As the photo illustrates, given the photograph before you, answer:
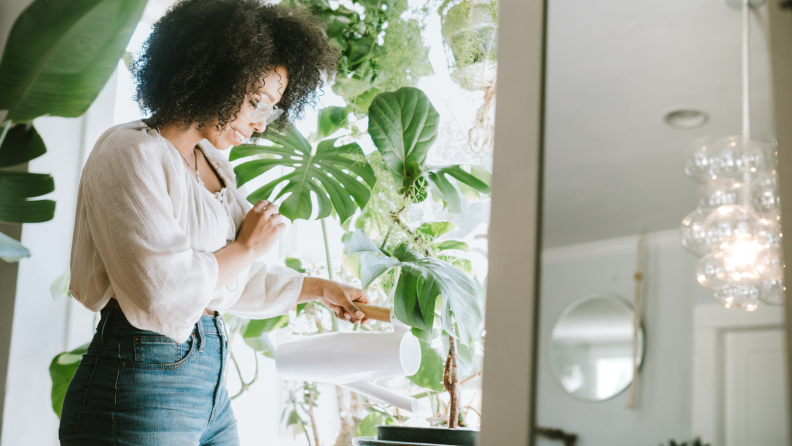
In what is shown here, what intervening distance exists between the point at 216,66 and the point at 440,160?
0.71 metres

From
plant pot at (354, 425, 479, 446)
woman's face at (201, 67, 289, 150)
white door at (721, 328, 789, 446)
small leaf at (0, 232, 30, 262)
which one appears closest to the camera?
white door at (721, 328, 789, 446)

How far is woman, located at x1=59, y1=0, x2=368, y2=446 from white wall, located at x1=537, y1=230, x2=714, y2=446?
0.54 m

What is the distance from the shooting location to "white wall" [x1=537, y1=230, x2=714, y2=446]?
15.2 inches

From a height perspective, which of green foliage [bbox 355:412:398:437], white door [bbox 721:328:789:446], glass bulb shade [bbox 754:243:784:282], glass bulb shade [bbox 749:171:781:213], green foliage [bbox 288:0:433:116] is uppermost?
green foliage [bbox 288:0:433:116]

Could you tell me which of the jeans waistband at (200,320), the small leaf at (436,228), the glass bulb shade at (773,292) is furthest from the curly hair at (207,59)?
the glass bulb shade at (773,292)

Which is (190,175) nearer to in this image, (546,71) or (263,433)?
(546,71)

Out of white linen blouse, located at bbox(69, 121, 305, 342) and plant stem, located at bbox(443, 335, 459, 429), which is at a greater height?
white linen blouse, located at bbox(69, 121, 305, 342)

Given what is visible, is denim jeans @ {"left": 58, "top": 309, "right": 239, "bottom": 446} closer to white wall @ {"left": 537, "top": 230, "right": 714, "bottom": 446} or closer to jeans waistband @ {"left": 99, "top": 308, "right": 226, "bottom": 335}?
jeans waistband @ {"left": 99, "top": 308, "right": 226, "bottom": 335}

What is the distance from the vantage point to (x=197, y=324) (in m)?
0.89

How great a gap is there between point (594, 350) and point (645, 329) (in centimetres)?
4

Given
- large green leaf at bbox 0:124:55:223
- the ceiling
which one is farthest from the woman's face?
the ceiling

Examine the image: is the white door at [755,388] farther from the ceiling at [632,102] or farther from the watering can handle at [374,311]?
the watering can handle at [374,311]

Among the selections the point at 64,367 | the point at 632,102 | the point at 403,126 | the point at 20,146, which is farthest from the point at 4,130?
the point at 632,102

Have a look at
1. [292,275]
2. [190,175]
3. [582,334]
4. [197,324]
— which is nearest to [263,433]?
[292,275]
